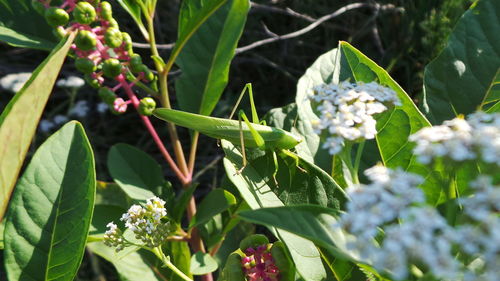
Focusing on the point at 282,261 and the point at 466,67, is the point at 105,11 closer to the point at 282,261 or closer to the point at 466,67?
the point at 282,261

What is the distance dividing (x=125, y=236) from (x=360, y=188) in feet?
1.54

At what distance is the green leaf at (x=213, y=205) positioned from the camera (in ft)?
2.96

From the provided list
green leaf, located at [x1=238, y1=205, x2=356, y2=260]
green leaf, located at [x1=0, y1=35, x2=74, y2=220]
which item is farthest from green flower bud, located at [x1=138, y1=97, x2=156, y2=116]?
green leaf, located at [x1=238, y1=205, x2=356, y2=260]

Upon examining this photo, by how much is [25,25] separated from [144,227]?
19.2 inches

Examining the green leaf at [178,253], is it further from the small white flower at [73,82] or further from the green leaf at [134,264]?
the small white flower at [73,82]

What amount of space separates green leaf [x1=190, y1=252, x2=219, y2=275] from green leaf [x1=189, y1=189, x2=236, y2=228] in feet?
0.18

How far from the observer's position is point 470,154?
21.1 inches

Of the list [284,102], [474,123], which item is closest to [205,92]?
[284,102]

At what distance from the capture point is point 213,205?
934mm

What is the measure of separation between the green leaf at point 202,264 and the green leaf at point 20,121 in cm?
34

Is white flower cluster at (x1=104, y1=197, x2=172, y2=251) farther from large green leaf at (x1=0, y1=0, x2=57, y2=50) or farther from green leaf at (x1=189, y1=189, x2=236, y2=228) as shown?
large green leaf at (x1=0, y1=0, x2=57, y2=50)

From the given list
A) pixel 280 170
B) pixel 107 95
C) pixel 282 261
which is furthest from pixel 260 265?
pixel 107 95

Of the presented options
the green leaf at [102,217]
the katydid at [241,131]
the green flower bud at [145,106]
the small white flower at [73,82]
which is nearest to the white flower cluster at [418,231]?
the katydid at [241,131]

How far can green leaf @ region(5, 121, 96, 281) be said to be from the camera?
2.57 feet
